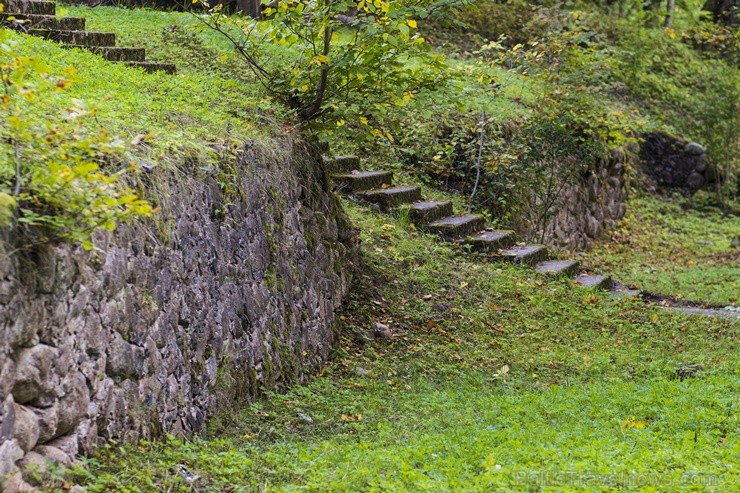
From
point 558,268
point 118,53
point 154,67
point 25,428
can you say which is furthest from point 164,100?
point 558,268

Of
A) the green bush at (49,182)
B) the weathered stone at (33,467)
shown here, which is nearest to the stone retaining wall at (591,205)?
the green bush at (49,182)

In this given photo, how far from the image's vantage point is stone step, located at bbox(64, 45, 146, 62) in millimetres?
9608

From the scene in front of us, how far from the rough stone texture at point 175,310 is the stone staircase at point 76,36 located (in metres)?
2.35

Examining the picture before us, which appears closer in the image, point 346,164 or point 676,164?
point 346,164

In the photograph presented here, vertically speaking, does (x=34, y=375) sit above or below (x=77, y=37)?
below

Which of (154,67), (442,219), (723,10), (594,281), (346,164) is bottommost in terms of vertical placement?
(594,281)

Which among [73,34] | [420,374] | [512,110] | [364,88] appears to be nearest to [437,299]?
[420,374]

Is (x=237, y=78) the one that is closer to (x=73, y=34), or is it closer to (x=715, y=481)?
(x=73, y=34)

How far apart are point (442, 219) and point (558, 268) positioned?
5.45 ft

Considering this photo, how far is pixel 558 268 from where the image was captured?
39.4 ft

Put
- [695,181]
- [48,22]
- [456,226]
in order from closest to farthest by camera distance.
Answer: [48,22], [456,226], [695,181]

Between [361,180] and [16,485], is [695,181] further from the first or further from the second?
[16,485]

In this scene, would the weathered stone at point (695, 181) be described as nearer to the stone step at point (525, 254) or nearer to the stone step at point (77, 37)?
the stone step at point (525, 254)

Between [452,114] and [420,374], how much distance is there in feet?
23.8
